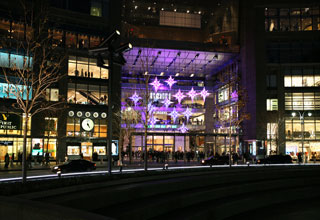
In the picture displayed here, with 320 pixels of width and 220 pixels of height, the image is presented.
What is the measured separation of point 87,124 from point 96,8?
62.0 ft

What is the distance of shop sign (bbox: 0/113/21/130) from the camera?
4316 cm

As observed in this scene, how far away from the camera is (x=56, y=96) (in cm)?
4919

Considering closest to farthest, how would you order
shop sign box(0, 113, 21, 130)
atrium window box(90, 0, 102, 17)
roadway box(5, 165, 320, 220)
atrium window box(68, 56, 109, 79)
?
roadway box(5, 165, 320, 220) < shop sign box(0, 113, 21, 130) < atrium window box(68, 56, 109, 79) < atrium window box(90, 0, 102, 17)

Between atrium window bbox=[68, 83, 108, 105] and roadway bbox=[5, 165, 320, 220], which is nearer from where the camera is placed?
roadway bbox=[5, 165, 320, 220]

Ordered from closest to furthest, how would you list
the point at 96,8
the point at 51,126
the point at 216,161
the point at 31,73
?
the point at 31,73
the point at 216,161
the point at 51,126
the point at 96,8

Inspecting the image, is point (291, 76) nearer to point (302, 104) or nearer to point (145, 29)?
point (302, 104)

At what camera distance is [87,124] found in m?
51.4

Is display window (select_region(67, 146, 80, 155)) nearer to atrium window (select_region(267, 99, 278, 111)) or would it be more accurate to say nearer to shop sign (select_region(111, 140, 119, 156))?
shop sign (select_region(111, 140, 119, 156))

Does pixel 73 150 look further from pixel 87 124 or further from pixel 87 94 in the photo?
pixel 87 94

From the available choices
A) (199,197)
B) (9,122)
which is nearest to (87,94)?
(9,122)

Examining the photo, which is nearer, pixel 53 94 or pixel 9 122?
pixel 9 122

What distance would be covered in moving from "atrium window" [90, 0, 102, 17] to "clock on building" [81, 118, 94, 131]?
17104 mm

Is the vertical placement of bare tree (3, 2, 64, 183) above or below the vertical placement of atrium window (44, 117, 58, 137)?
above

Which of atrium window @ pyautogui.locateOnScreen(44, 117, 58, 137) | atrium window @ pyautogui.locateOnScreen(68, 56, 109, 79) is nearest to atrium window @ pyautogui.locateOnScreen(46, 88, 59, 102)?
atrium window @ pyautogui.locateOnScreen(44, 117, 58, 137)
